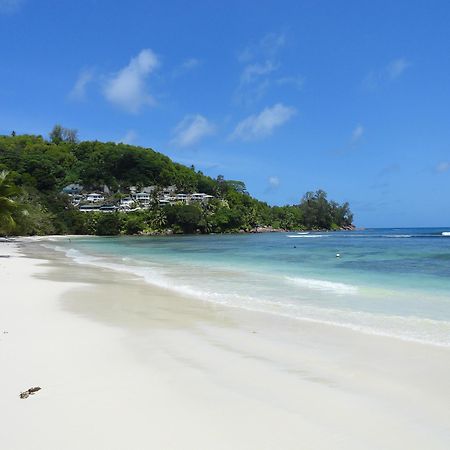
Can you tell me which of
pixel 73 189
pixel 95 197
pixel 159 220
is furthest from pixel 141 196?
pixel 159 220

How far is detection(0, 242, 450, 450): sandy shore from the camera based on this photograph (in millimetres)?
3648

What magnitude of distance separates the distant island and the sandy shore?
80645 millimetres

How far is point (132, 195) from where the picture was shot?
144375 millimetres

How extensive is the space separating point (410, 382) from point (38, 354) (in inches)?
193

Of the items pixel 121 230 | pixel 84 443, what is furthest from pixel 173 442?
pixel 121 230

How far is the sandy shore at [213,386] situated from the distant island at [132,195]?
80645 millimetres

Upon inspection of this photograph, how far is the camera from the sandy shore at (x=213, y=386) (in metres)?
3.65

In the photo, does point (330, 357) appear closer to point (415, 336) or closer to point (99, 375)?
point (415, 336)

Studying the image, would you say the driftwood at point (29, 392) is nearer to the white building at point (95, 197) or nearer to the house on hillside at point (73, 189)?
the white building at point (95, 197)

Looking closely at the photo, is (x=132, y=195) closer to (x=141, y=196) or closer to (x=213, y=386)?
(x=141, y=196)

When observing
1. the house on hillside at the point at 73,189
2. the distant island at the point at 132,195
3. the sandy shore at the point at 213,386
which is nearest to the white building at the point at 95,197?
the distant island at the point at 132,195

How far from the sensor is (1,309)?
9.10 metres

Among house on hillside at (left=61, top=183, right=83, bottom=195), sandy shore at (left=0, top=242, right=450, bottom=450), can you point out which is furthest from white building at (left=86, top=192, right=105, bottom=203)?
sandy shore at (left=0, top=242, right=450, bottom=450)

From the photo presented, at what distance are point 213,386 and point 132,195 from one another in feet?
471
